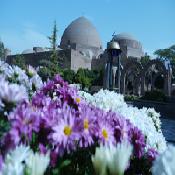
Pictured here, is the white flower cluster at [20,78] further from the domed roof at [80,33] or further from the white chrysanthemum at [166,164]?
the domed roof at [80,33]

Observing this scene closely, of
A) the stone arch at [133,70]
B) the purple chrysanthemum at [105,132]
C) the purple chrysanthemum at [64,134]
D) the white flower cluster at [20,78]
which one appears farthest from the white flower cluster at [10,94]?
the stone arch at [133,70]

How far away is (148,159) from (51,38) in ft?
72.5

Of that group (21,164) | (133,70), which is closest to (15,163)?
(21,164)

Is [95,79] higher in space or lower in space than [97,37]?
lower

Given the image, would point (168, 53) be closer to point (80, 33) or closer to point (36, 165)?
point (80, 33)

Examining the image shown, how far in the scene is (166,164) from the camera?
113 cm

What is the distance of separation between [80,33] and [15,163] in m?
82.0

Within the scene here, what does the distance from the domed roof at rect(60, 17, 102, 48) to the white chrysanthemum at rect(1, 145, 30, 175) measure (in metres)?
81.1

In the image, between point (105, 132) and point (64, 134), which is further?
point (105, 132)

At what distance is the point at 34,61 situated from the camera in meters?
72.6

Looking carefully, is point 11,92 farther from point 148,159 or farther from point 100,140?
point 148,159

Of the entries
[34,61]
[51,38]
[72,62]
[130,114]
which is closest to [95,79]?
[72,62]

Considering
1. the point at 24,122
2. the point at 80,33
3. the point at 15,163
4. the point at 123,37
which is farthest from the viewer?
the point at 80,33

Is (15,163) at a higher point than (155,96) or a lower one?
higher
